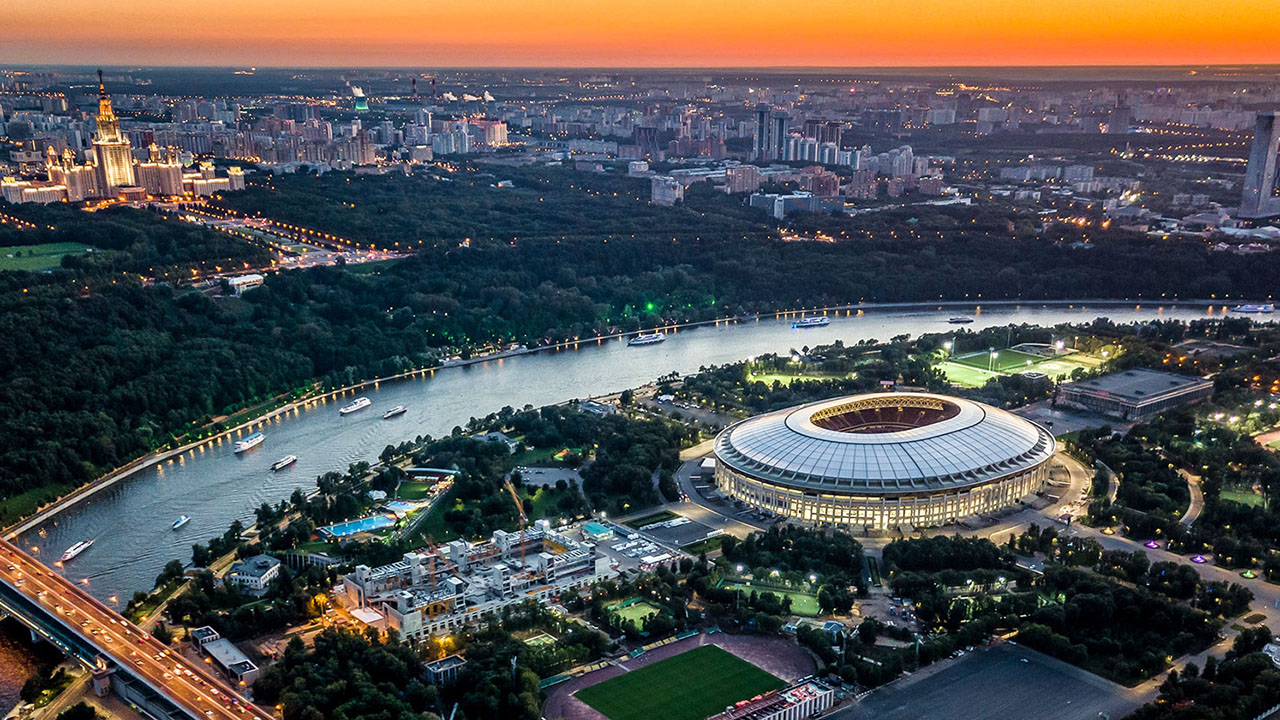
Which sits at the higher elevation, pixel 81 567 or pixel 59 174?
pixel 59 174

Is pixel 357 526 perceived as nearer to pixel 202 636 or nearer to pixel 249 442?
pixel 202 636

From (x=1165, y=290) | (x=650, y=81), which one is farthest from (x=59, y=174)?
(x=650, y=81)

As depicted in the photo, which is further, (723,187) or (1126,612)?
(723,187)

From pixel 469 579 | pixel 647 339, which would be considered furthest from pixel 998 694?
pixel 647 339

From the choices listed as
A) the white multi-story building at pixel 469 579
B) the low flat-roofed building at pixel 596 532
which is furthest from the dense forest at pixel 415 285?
the low flat-roofed building at pixel 596 532

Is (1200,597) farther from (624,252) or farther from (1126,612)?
(624,252)
